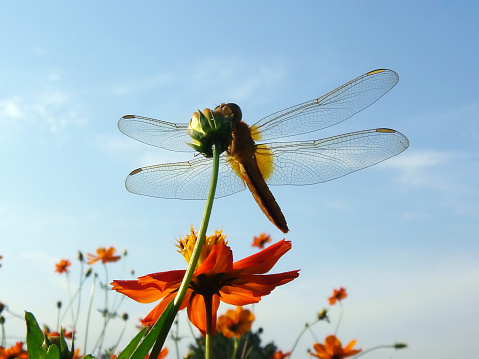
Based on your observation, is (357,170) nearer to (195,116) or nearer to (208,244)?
(208,244)

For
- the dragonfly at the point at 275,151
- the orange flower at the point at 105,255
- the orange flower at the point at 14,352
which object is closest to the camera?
the dragonfly at the point at 275,151

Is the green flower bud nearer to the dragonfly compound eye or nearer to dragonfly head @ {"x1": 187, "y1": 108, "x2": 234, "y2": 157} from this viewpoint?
dragonfly head @ {"x1": 187, "y1": 108, "x2": 234, "y2": 157}

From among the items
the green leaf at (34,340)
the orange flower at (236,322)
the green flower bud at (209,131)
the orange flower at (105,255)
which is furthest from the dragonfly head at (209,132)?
the orange flower at (105,255)

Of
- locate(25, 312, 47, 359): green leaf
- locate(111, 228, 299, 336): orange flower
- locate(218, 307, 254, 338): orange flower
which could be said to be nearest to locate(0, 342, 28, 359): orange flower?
locate(218, 307, 254, 338): orange flower

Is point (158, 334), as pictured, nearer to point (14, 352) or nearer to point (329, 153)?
point (329, 153)

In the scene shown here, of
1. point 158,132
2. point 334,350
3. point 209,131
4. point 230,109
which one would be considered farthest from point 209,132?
point 334,350

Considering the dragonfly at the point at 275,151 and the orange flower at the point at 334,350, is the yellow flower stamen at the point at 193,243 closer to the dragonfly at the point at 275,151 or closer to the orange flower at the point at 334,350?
the dragonfly at the point at 275,151

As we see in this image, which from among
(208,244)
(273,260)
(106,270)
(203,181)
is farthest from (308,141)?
(106,270)
